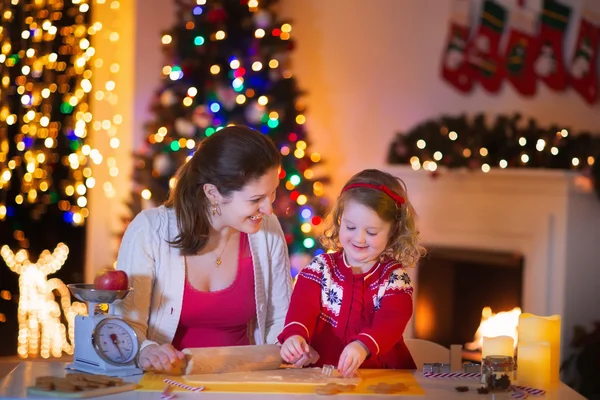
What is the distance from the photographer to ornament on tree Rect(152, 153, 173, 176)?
16.5 feet

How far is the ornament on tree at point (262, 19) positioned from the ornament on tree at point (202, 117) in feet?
1.82

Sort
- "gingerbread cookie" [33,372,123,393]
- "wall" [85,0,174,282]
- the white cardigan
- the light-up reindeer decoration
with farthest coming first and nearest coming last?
1. "wall" [85,0,174,282]
2. the light-up reindeer decoration
3. the white cardigan
4. "gingerbread cookie" [33,372,123,393]

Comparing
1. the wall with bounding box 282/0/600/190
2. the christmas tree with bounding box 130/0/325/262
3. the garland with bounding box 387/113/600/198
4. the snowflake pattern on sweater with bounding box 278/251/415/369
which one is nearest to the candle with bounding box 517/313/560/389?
the snowflake pattern on sweater with bounding box 278/251/415/369

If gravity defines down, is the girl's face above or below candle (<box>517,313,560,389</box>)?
above

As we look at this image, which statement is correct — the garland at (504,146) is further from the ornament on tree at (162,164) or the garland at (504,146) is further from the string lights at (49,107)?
the string lights at (49,107)

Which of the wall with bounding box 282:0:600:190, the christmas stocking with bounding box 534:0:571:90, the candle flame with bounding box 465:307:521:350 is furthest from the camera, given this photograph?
the wall with bounding box 282:0:600:190

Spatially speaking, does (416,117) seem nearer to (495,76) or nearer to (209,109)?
(495,76)

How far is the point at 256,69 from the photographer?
16.5 feet

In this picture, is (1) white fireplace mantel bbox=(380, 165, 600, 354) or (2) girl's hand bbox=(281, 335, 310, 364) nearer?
(2) girl's hand bbox=(281, 335, 310, 364)

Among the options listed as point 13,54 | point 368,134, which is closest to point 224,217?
point 13,54

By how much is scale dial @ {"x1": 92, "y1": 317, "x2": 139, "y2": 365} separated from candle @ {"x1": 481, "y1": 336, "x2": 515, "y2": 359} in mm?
864

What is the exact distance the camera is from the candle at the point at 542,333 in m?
2.27

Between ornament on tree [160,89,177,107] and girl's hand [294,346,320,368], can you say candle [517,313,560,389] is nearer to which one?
girl's hand [294,346,320,368]

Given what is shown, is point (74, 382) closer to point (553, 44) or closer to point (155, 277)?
point (155, 277)
